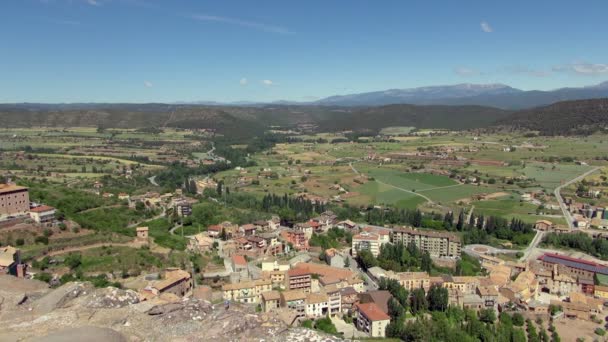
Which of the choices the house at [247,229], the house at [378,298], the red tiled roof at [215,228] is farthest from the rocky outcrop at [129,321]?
the house at [247,229]

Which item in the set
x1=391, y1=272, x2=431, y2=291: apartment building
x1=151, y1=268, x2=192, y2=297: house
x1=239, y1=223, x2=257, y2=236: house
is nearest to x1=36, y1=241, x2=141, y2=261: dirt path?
x1=151, y1=268, x2=192, y2=297: house

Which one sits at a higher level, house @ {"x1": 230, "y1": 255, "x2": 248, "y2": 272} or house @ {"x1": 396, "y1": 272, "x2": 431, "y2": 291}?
house @ {"x1": 230, "y1": 255, "x2": 248, "y2": 272}

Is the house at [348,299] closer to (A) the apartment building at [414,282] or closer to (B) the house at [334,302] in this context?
(B) the house at [334,302]

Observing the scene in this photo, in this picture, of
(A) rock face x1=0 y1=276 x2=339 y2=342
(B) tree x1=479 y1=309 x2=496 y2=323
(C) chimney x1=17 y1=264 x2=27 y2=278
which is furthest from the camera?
(B) tree x1=479 y1=309 x2=496 y2=323

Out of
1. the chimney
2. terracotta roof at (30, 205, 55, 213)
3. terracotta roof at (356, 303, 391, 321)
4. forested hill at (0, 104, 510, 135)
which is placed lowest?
terracotta roof at (356, 303, 391, 321)

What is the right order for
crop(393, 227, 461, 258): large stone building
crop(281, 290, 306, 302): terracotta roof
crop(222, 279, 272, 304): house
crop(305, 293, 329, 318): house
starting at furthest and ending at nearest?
crop(393, 227, 461, 258): large stone building < crop(222, 279, 272, 304): house < crop(305, 293, 329, 318): house < crop(281, 290, 306, 302): terracotta roof

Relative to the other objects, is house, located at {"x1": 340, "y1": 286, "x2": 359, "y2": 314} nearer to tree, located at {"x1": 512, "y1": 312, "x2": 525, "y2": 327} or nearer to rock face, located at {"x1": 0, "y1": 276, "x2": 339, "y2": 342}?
tree, located at {"x1": 512, "y1": 312, "x2": 525, "y2": 327}

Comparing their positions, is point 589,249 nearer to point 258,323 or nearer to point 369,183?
point 369,183

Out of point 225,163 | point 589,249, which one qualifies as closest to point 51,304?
point 589,249

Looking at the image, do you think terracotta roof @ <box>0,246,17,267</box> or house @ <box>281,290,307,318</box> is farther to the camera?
house @ <box>281,290,307,318</box>
